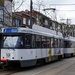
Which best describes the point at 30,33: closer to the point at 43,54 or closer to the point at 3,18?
the point at 43,54

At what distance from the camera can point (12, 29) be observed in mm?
17234

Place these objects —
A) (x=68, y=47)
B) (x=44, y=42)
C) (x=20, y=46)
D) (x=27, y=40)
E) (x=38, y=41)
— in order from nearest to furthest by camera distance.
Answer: (x=20, y=46), (x=27, y=40), (x=38, y=41), (x=44, y=42), (x=68, y=47)

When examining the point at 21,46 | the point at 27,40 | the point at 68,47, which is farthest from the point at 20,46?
the point at 68,47

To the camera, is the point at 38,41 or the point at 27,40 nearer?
the point at 27,40

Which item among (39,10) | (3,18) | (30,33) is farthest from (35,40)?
(39,10)

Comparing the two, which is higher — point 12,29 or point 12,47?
point 12,29

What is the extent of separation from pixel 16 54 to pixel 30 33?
217 centimetres

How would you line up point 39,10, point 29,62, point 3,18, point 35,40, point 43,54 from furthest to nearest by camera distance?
point 39,10 → point 3,18 → point 43,54 → point 35,40 → point 29,62

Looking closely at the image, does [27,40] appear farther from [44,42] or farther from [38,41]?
[44,42]

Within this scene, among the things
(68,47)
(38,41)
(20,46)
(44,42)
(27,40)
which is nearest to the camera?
→ (20,46)

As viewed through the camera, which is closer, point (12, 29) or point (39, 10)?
point (12, 29)

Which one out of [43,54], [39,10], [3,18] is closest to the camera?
[43,54]

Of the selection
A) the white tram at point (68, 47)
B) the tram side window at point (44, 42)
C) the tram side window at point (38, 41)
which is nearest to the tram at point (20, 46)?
the tram side window at point (38, 41)

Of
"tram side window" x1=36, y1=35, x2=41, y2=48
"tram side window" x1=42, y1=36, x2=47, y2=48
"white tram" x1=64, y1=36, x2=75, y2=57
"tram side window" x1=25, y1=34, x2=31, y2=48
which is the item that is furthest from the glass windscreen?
"white tram" x1=64, y1=36, x2=75, y2=57
